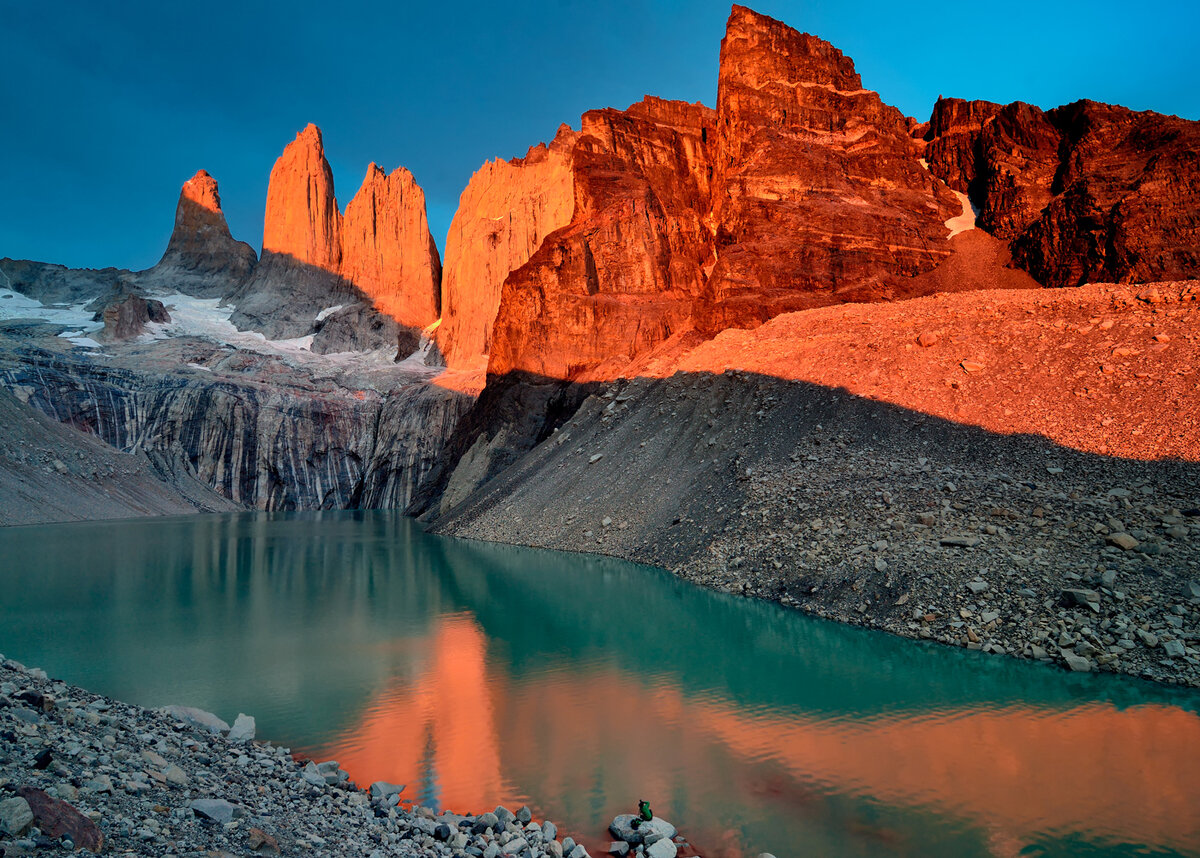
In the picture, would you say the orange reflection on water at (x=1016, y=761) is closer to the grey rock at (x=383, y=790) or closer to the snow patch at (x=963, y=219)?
the grey rock at (x=383, y=790)

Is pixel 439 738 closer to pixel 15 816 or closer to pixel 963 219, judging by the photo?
pixel 15 816

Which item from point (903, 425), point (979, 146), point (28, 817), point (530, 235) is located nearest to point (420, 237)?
point (530, 235)

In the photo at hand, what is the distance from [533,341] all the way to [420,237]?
46.2 m

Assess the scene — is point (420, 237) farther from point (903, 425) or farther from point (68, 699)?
point (68, 699)

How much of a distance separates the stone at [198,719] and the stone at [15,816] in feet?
15.4

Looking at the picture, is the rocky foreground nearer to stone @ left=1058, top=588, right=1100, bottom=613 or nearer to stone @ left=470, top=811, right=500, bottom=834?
stone @ left=470, top=811, right=500, bottom=834

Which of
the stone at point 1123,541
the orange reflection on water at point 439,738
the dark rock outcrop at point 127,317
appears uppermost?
the dark rock outcrop at point 127,317

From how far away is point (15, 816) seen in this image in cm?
388

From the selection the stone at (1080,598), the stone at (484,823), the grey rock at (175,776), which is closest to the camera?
the grey rock at (175,776)

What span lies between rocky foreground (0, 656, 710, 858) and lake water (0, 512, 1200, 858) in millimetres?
702

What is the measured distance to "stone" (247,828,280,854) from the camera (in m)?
4.82

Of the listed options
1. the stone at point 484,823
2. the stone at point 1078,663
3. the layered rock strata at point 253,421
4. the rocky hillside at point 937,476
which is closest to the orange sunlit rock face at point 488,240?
the layered rock strata at point 253,421

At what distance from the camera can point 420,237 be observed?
87.0 m

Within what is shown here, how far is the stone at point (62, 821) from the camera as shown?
3977 mm
